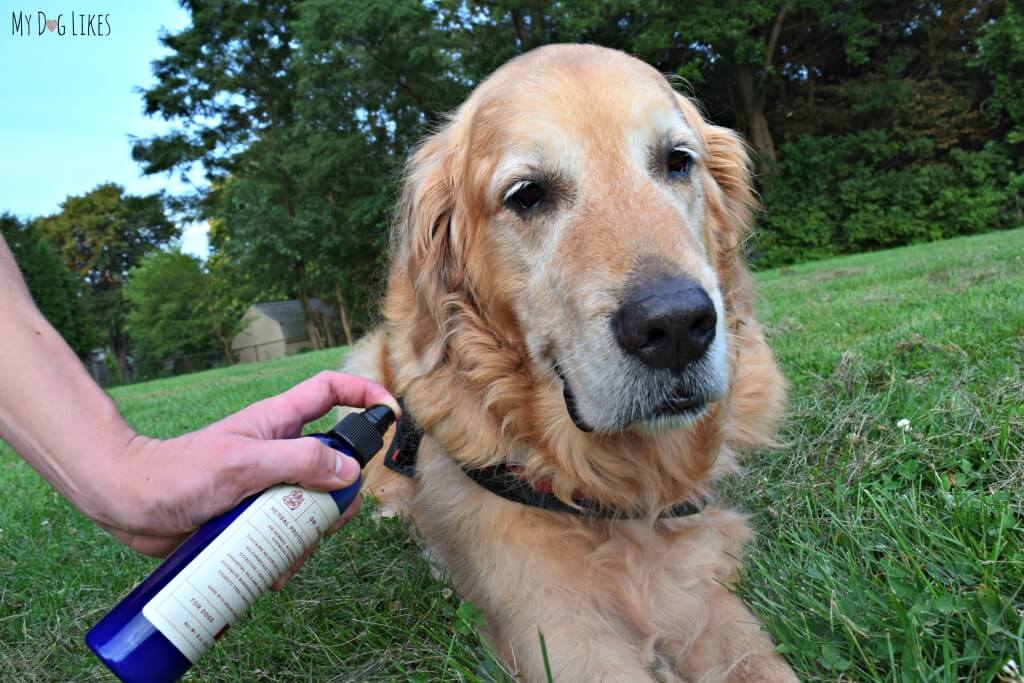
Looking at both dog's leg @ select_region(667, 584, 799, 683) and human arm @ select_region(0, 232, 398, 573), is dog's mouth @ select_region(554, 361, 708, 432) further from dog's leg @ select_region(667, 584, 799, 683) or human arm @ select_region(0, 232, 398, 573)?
human arm @ select_region(0, 232, 398, 573)

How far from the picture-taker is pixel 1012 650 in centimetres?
113

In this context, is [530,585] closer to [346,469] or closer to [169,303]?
[346,469]

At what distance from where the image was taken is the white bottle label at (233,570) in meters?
1.36

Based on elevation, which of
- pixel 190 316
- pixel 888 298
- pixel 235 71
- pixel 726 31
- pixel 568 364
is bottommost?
pixel 190 316

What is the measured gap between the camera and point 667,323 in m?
1.61

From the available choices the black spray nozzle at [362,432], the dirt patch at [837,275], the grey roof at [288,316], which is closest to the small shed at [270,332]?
the grey roof at [288,316]

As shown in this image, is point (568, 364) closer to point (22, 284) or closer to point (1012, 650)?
point (1012, 650)

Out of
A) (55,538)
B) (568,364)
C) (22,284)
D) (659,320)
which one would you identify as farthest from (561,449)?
(55,538)

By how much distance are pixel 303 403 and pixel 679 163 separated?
143 cm

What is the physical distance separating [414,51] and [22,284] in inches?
828

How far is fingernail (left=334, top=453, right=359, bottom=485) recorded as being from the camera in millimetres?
1612

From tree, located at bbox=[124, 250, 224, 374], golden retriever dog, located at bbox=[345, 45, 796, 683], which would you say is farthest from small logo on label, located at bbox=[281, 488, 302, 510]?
tree, located at bbox=[124, 250, 224, 374]

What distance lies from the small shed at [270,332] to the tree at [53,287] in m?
9.82

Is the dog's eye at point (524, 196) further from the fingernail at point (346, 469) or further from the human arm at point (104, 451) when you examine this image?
the human arm at point (104, 451)
